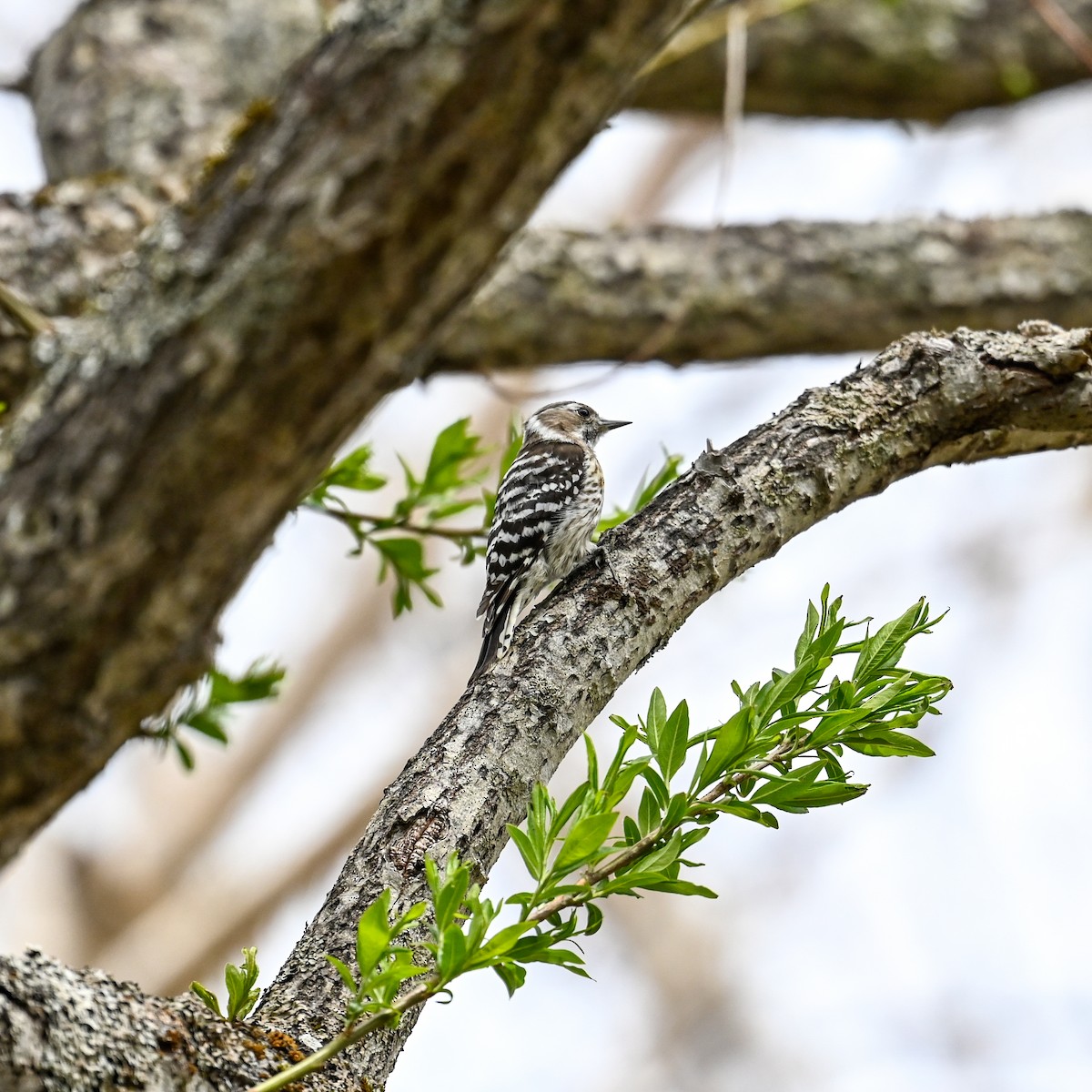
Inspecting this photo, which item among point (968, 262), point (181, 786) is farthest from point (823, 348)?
point (181, 786)

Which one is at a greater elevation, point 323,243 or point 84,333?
point 323,243

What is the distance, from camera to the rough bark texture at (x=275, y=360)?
4.40 ft

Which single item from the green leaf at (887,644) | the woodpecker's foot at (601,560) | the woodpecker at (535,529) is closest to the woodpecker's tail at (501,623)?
the woodpecker at (535,529)

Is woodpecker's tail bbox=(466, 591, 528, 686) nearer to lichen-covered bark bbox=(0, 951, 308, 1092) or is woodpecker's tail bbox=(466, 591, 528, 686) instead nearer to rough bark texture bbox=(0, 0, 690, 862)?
lichen-covered bark bbox=(0, 951, 308, 1092)

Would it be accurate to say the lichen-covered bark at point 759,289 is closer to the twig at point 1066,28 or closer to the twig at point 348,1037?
the twig at point 1066,28

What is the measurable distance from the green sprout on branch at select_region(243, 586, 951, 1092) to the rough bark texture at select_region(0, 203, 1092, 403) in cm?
253

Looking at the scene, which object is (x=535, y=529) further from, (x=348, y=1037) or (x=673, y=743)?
(x=348, y=1037)

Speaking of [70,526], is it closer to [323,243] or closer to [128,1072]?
[323,243]

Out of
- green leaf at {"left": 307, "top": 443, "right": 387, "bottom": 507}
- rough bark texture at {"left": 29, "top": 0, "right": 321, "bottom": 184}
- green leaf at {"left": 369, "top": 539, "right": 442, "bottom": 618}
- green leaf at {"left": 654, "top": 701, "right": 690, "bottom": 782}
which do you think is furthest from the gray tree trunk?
rough bark texture at {"left": 29, "top": 0, "right": 321, "bottom": 184}

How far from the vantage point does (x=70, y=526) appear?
136 centimetres

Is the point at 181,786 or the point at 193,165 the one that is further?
the point at 181,786

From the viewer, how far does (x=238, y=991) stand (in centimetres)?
166

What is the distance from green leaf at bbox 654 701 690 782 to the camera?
1706 millimetres

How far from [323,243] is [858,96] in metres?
4.61
